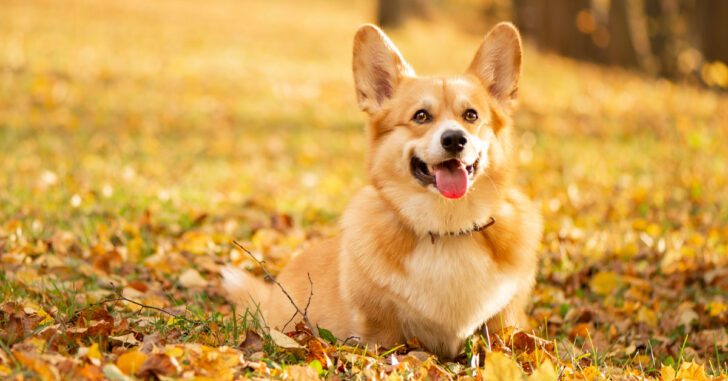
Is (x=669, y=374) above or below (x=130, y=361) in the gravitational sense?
below

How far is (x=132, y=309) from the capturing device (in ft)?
11.4

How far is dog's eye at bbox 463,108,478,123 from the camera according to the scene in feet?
11.0

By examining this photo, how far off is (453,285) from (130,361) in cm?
140

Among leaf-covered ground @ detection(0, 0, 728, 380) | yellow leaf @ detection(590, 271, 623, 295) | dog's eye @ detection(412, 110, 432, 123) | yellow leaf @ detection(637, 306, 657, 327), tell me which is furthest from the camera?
yellow leaf @ detection(590, 271, 623, 295)

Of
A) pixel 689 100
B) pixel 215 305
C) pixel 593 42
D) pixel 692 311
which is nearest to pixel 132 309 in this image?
pixel 215 305

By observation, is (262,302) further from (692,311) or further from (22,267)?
(692,311)

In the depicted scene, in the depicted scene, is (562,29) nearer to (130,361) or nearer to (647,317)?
(647,317)

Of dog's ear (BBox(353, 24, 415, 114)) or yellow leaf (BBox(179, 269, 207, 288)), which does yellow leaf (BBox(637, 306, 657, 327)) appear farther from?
yellow leaf (BBox(179, 269, 207, 288))

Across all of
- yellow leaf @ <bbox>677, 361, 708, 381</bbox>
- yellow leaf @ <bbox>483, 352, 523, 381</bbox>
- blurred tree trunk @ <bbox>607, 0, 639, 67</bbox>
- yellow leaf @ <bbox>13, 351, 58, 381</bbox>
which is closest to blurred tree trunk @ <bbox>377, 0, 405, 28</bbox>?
blurred tree trunk @ <bbox>607, 0, 639, 67</bbox>

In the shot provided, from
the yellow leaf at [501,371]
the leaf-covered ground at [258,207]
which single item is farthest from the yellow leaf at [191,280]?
the yellow leaf at [501,371]

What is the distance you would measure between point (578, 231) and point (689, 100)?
744 centimetres

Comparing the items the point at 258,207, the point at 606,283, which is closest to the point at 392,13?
the point at 258,207

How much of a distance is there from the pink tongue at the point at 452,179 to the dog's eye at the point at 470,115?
28cm

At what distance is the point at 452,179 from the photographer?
316cm
